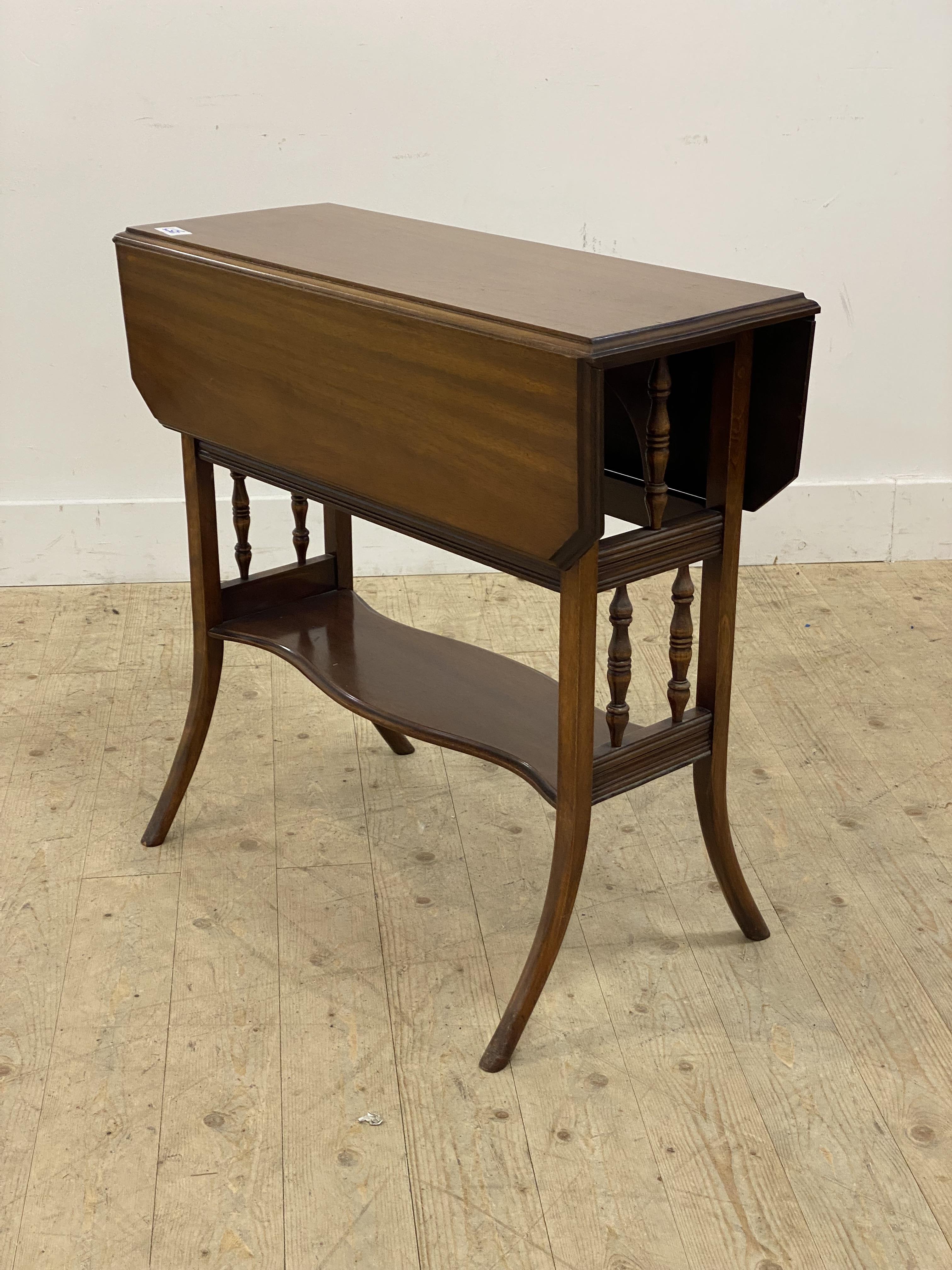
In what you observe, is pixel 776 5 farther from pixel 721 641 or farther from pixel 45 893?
pixel 45 893

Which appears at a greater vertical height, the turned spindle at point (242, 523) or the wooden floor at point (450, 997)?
the turned spindle at point (242, 523)

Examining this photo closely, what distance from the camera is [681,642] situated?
1.81m

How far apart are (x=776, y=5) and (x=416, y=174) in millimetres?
916

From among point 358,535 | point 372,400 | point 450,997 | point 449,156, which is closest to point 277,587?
point 372,400

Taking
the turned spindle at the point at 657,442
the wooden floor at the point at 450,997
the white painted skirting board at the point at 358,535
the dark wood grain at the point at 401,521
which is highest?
the turned spindle at the point at 657,442

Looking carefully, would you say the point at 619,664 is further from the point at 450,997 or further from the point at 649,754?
the point at 450,997

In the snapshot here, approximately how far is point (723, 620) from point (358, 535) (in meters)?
1.80

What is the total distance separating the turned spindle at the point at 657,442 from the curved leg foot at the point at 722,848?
1.46 feet

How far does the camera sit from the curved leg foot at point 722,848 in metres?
1.98

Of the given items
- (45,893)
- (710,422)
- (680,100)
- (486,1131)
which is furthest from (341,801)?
(680,100)

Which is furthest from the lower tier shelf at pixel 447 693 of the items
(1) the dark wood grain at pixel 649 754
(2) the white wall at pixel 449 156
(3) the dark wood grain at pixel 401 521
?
(2) the white wall at pixel 449 156

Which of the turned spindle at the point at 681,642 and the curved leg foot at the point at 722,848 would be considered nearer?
the turned spindle at the point at 681,642

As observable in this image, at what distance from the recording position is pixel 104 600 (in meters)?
3.38

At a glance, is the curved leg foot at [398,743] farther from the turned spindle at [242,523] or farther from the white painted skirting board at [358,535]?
the white painted skirting board at [358,535]
